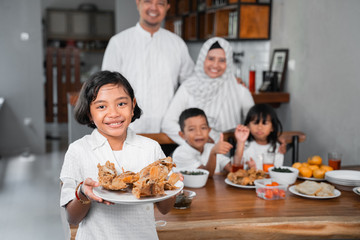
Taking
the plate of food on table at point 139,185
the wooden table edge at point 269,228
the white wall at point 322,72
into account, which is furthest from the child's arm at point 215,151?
the white wall at point 322,72

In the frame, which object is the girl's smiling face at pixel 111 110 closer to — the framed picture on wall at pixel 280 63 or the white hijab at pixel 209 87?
the white hijab at pixel 209 87

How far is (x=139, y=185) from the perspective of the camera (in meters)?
1.15

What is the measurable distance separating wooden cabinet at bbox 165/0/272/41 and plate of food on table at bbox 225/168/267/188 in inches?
94.9

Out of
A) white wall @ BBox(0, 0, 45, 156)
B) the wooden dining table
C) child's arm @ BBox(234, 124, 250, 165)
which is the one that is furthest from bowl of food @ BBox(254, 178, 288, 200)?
white wall @ BBox(0, 0, 45, 156)

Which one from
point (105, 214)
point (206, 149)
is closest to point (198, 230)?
point (105, 214)

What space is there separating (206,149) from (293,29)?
6.21 feet

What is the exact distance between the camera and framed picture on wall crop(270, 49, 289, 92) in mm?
3947

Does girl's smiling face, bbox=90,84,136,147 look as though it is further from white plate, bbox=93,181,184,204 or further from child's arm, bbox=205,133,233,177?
child's arm, bbox=205,133,233,177

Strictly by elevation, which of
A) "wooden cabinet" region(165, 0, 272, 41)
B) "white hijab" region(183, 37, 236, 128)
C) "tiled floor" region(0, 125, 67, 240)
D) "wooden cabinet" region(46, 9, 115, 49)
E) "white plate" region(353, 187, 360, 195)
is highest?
"wooden cabinet" region(46, 9, 115, 49)

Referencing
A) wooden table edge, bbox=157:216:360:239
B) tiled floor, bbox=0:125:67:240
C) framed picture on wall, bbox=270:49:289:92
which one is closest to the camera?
wooden table edge, bbox=157:216:360:239

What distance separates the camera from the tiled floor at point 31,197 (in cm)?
328

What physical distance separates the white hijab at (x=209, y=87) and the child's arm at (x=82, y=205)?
5.73ft

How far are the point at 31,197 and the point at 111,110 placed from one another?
10.3 ft

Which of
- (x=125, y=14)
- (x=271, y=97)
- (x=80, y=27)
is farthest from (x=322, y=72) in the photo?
(x=80, y=27)
